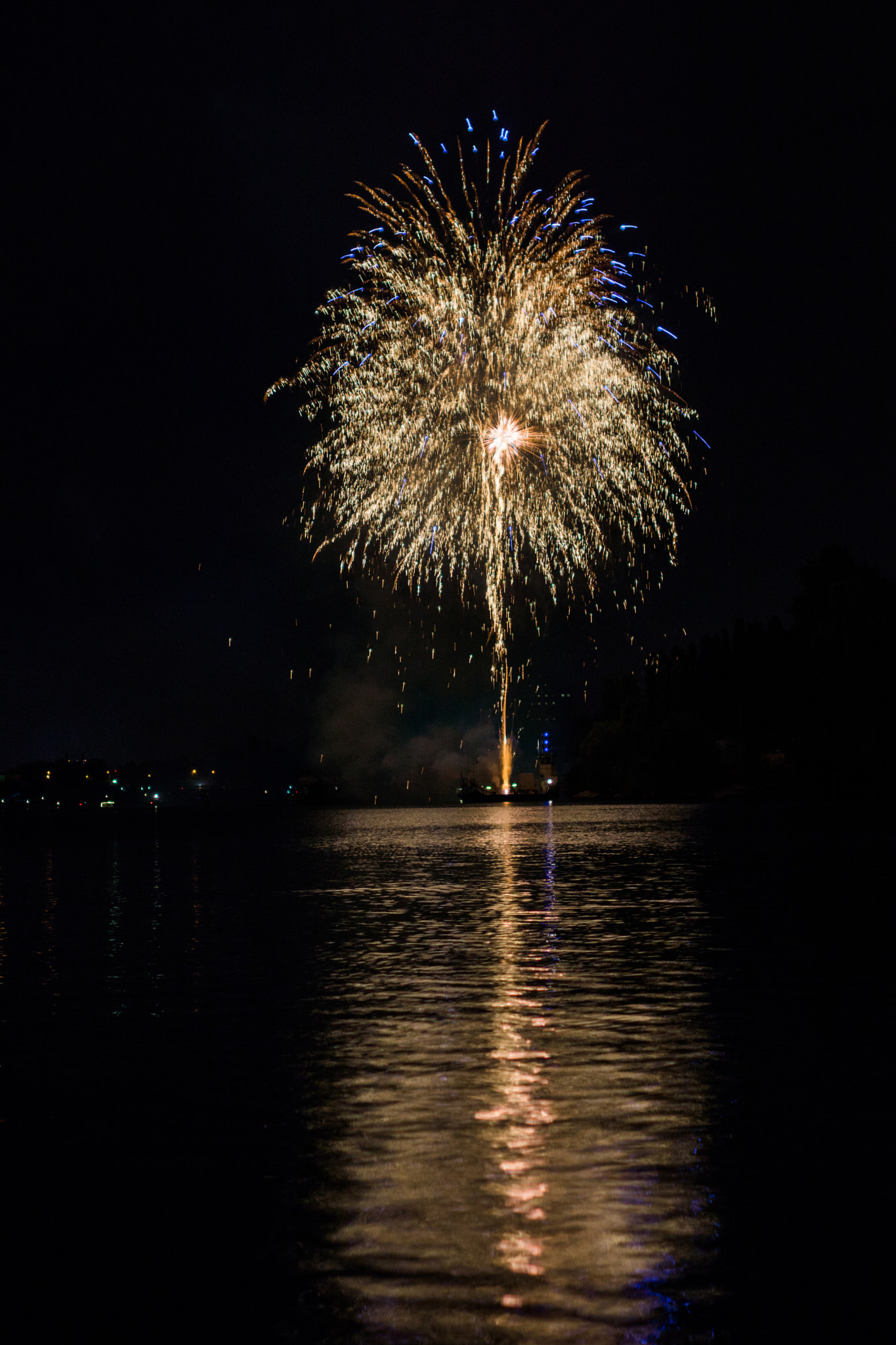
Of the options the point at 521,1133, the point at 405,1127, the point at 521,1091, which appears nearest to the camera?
the point at 521,1133

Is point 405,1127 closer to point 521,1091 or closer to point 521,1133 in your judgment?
point 521,1133

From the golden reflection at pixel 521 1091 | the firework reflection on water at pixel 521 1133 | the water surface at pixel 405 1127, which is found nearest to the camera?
the firework reflection on water at pixel 521 1133

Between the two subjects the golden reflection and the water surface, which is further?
the golden reflection

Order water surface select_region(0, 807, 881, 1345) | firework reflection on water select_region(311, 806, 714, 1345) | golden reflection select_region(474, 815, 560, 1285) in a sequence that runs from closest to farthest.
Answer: firework reflection on water select_region(311, 806, 714, 1345), water surface select_region(0, 807, 881, 1345), golden reflection select_region(474, 815, 560, 1285)

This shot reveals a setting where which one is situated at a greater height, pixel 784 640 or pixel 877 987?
pixel 784 640

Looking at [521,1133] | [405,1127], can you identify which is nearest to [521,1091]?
[521,1133]

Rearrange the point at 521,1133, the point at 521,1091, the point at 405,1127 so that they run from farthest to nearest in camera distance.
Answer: the point at 521,1091 → the point at 405,1127 → the point at 521,1133

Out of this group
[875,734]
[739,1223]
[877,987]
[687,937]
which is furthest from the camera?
[875,734]

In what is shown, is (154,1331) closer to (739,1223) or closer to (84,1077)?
(739,1223)

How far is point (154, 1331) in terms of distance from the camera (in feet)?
25.2

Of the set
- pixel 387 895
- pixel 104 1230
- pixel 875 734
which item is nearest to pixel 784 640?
pixel 875 734

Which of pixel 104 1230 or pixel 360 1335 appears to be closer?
pixel 360 1335

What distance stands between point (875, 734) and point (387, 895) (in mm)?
82437

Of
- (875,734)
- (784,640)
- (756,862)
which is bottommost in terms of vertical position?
(756,862)
